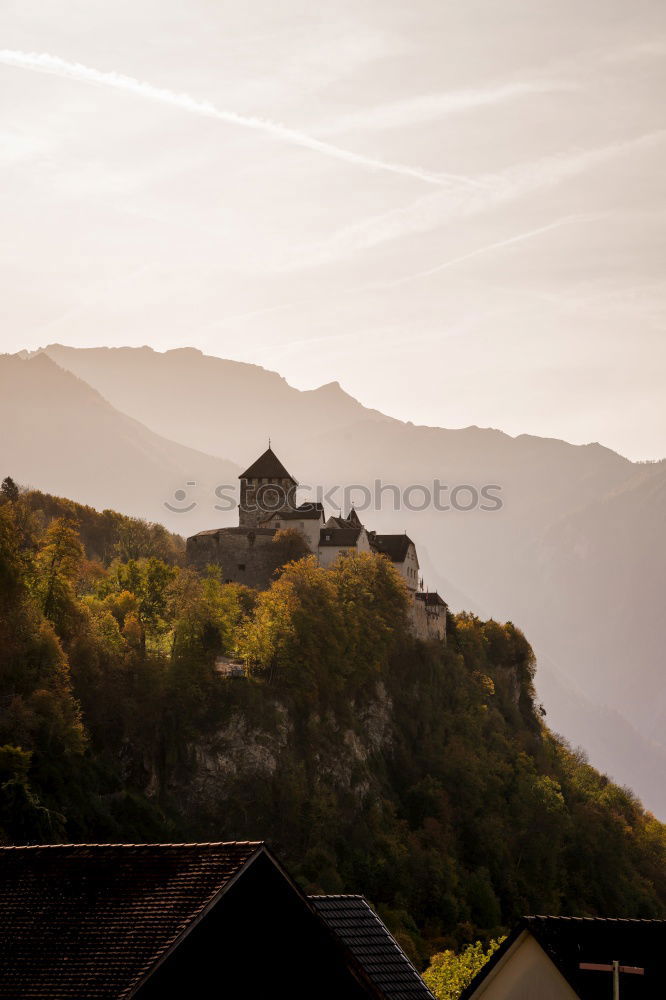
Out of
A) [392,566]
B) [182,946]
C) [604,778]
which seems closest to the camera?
[182,946]

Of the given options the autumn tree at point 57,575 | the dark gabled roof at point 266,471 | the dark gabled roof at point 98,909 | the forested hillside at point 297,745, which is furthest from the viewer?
the dark gabled roof at point 266,471

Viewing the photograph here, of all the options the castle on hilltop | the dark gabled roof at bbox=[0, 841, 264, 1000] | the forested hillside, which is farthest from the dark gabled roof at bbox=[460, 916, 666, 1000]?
the castle on hilltop

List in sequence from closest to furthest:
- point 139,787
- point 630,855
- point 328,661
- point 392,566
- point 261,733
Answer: point 139,787 < point 261,733 < point 328,661 < point 392,566 < point 630,855

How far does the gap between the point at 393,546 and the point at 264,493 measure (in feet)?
38.6

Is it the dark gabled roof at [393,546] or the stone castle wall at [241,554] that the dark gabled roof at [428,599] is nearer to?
the dark gabled roof at [393,546]

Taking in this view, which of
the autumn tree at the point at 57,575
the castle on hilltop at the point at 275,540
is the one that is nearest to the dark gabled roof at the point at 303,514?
the castle on hilltop at the point at 275,540

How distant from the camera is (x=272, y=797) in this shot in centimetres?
7512

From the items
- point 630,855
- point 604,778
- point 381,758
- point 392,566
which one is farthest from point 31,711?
point 604,778

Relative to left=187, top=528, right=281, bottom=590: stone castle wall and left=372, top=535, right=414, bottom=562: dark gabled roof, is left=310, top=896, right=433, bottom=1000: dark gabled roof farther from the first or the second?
left=372, top=535, right=414, bottom=562: dark gabled roof

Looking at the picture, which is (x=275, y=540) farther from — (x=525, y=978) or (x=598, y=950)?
(x=598, y=950)

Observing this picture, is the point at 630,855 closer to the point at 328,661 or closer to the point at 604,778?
the point at 604,778

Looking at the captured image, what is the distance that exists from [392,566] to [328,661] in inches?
544

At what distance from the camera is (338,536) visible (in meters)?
100

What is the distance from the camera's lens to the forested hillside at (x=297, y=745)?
65625mm
